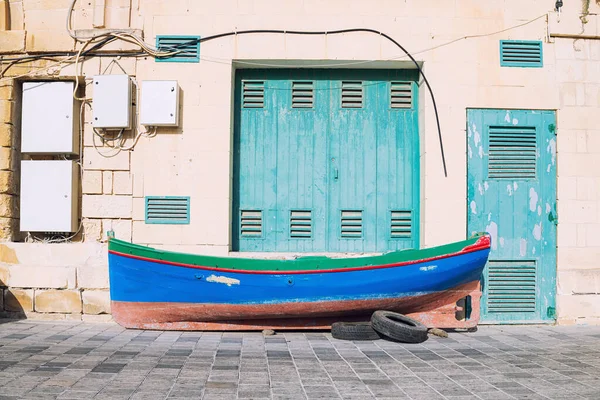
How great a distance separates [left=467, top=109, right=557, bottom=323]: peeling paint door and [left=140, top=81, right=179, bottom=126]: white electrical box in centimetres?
411

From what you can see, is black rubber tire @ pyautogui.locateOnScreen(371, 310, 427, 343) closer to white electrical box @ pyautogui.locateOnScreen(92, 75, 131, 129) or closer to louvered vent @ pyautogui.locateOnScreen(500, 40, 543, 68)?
louvered vent @ pyautogui.locateOnScreen(500, 40, 543, 68)

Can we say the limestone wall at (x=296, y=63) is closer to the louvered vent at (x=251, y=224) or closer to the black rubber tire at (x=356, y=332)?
the louvered vent at (x=251, y=224)

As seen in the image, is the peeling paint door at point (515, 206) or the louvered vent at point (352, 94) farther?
the louvered vent at point (352, 94)

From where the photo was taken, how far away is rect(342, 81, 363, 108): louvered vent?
8.72 meters

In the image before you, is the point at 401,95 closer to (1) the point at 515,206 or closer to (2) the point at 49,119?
(1) the point at 515,206

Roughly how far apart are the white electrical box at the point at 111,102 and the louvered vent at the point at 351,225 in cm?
332

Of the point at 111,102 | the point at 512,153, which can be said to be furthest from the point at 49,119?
the point at 512,153

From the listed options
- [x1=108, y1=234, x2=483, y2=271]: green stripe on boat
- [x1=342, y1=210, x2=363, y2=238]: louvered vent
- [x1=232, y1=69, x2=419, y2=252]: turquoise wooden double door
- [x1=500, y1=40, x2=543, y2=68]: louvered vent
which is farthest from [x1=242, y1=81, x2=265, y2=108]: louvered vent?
[x1=500, y1=40, x2=543, y2=68]: louvered vent

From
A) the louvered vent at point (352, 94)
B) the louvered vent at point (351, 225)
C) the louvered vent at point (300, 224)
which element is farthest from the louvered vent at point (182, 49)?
the louvered vent at point (351, 225)

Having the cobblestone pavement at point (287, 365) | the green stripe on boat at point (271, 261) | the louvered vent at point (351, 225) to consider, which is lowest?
the cobblestone pavement at point (287, 365)

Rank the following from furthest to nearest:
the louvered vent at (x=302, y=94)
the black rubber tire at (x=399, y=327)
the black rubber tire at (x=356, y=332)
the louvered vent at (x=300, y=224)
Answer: the louvered vent at (x=302, y=94), the louvered vent at (x=300, y=224), the black rubber tire at (x=356, y=332), the black rubber tire at (x=399, y=327)

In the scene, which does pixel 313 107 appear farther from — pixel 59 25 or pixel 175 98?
pixel 59 25

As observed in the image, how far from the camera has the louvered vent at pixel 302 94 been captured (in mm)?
8711

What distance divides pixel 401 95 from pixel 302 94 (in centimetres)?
146
